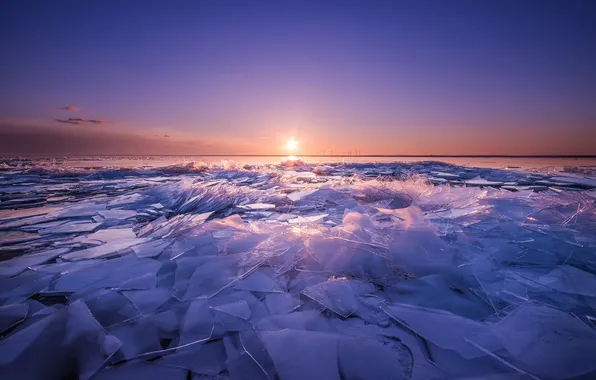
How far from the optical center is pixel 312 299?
1.06 m

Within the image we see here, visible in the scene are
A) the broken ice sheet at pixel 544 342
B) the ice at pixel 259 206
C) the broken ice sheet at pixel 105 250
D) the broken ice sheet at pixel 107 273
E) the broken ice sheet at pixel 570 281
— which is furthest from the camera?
the ice at pixel 259 206

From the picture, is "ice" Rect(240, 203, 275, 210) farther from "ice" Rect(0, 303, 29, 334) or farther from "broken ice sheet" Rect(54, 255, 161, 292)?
"ice" Rect(0, 303, 29, 334)

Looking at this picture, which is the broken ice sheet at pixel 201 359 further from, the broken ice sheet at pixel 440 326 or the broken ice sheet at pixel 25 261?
the broken ice sheet at pixel 25 261

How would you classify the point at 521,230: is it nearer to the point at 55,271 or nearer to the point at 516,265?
the point at 516,265

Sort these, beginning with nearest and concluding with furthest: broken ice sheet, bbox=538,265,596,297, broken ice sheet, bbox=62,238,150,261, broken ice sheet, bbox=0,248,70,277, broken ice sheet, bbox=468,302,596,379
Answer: broken ice sheet, bbox=468,302,596,379
broken ice sheet, bbox=538,265,596,297
broken ice sheet, bbox=0,248,70,277
broken ice sheet, bbox=62,238,150,261

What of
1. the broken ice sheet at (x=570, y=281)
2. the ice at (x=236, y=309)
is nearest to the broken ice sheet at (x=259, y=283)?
the ice at (x=236, y=309)

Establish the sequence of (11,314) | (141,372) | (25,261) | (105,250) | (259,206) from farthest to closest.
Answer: (259,206) → (105,250) → (25,261) → (11,314) → (141,372)

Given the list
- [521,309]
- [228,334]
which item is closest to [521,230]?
[521,309]

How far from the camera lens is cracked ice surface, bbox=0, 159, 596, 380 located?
75 centimetres

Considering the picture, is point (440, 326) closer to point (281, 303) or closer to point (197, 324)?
point (281, 303)

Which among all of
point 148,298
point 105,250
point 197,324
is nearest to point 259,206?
point 105,250

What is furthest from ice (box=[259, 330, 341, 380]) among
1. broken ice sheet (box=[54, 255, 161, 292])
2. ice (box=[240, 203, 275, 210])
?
ice (box=[240, 203, 275, 210])

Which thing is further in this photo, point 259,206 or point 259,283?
point 259,206

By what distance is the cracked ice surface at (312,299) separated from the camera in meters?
0.75
